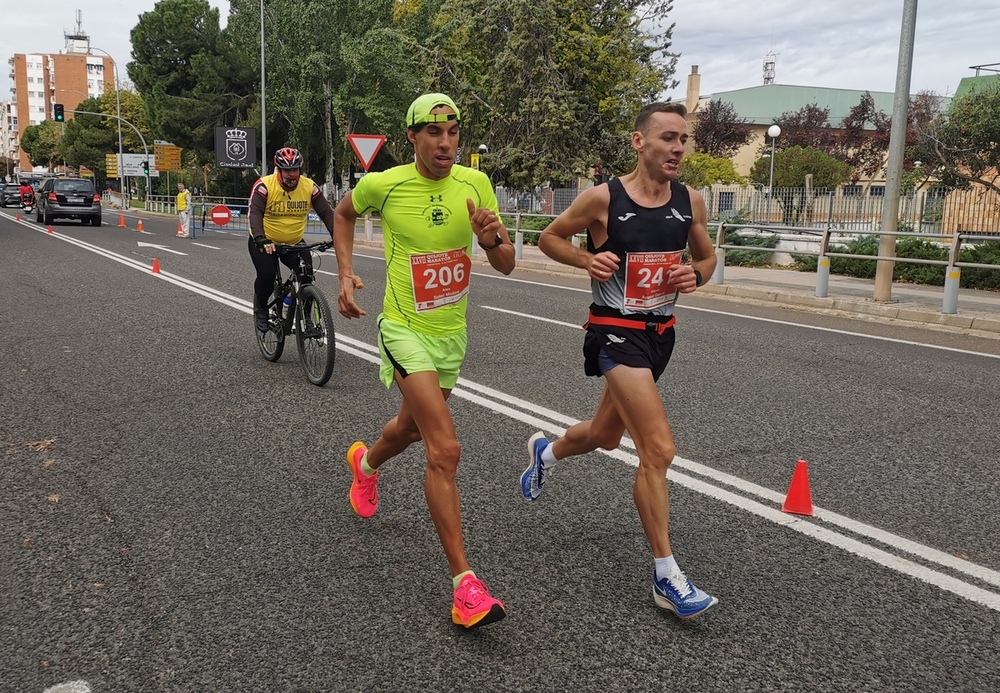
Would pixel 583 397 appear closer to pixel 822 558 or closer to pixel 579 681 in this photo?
pixel 822 558

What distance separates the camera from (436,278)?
3654mm

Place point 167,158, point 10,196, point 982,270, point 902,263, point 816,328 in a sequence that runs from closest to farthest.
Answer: point 816,328 < point 982,270 < point 902,263 < point 10,196 < point 167,158

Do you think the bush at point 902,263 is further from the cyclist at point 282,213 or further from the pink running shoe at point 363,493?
the pink running shoe at point 363,493

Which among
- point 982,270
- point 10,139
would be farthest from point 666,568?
point 10,139

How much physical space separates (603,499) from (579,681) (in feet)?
5.71

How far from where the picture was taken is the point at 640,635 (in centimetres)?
314

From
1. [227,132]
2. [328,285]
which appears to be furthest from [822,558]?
[227,132]

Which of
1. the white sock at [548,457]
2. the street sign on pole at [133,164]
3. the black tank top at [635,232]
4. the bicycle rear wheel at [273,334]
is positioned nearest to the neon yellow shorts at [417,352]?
the black tank top at [635,232]

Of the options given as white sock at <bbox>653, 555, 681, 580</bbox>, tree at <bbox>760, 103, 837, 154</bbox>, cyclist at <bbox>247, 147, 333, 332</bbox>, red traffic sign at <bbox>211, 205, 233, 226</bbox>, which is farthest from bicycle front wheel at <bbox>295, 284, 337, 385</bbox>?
tree at <bbox>760, 103, 837, 154</bbox>

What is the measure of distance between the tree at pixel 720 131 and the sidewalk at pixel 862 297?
45.1m

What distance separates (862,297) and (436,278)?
12136 mm

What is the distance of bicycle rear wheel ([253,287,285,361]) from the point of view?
809 cm

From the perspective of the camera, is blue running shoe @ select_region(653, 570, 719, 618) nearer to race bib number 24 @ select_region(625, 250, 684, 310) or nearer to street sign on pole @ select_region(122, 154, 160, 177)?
race bib number 24 @ select_region(625, 250, 684, 310)

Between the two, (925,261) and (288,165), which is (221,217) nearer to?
(288,165)
